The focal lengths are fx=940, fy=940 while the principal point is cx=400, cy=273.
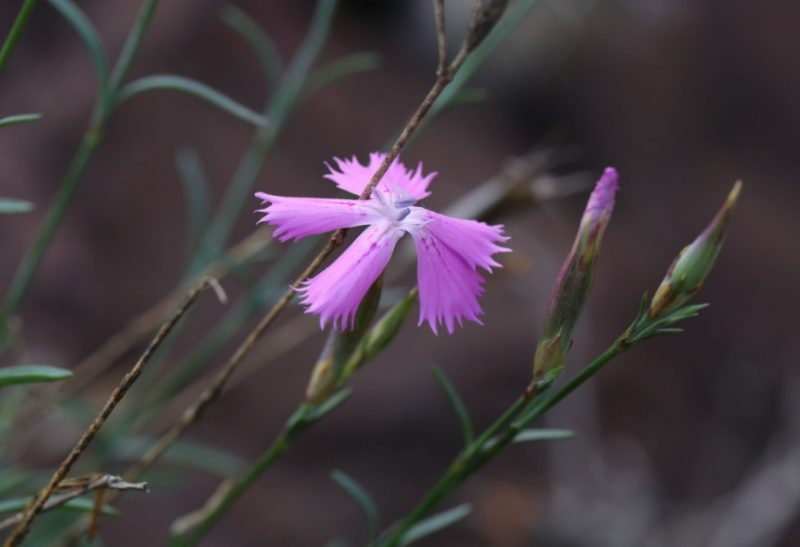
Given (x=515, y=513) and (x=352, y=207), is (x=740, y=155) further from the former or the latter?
(x=352, y=207)

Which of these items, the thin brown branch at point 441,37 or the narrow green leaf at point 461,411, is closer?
the thin brown branch at point 441,37

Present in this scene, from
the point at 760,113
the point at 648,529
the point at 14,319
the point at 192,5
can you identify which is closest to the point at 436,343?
the point at 648,529

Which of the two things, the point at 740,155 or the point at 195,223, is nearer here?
the point at 195,223

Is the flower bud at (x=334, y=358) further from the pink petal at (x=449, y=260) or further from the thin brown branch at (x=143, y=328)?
the thin brown branch at (x=143, y=328)

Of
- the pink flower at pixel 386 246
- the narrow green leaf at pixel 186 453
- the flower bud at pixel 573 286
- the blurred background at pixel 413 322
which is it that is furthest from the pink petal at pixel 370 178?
the blurred background at pixel 413 322

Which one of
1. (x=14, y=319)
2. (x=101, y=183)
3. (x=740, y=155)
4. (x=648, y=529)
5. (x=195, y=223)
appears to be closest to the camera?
(x=14, y=319)

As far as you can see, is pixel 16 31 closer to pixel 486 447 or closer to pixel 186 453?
pixel 486 447
